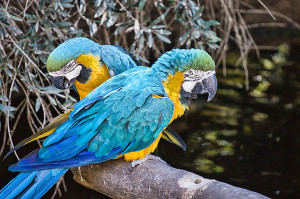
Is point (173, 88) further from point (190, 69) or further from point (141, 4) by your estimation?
point (141, 4)

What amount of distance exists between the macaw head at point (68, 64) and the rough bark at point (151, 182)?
0.31 metres

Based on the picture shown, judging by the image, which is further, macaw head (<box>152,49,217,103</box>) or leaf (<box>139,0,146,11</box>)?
leaf (<box>139,0,146,11</box>)

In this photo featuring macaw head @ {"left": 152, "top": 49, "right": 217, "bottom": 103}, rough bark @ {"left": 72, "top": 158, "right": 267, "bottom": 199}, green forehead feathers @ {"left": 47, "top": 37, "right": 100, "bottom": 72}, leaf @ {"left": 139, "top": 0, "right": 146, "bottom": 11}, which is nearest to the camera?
rough bark @ {"left": 72, "top": 158, "right": 267, "bottom": 199}

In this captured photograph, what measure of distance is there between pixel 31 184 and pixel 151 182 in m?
0.36

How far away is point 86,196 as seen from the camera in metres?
3.02

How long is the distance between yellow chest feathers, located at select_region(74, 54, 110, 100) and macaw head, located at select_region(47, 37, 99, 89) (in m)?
0.01

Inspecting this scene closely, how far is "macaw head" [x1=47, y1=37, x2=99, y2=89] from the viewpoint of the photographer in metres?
1.51

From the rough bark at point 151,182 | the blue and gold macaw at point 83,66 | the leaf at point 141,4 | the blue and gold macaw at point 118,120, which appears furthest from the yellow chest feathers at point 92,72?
the leaf at point 141,4

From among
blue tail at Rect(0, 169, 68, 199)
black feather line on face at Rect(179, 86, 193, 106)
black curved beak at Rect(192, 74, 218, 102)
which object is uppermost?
black curved beak at Rect(192, 74, 218, 102)

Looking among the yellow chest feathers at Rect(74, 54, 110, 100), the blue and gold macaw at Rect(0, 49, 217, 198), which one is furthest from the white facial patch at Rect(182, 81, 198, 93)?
the yellow chest feathers at Rect(74, 54, 110, 100)

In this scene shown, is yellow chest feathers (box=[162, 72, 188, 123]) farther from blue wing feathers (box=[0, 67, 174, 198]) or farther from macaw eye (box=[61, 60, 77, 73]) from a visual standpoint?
macaw eye (box=[61, 60, 77, 73])

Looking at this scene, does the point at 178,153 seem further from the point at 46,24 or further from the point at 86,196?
the point at 46,24

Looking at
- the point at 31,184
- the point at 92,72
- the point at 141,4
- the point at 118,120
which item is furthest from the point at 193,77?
the point at 141,4

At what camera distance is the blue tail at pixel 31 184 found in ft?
4.18
